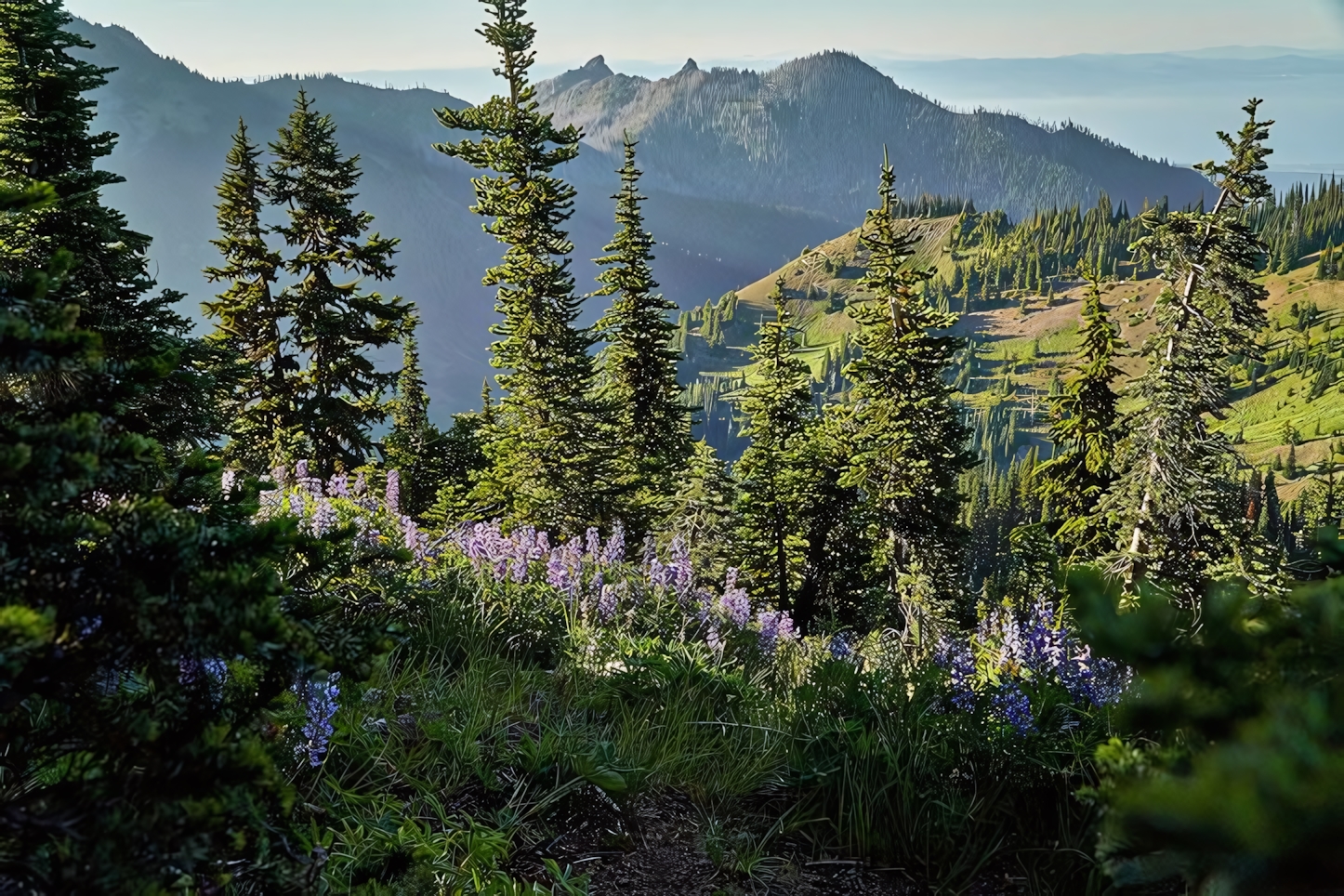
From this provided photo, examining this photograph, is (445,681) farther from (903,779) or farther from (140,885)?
(140,885)

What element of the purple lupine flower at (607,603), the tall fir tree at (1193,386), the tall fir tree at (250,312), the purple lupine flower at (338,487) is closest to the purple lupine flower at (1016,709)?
the purple lupine flower at (607,603)

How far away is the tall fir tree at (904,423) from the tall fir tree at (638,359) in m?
7.65

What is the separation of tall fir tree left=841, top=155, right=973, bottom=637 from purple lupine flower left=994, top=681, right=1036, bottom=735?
2537 centimetres

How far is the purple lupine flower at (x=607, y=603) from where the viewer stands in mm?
5875

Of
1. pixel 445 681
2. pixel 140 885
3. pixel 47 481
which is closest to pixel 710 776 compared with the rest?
pixel 445 681

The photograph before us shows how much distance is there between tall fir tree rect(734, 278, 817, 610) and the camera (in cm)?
3158

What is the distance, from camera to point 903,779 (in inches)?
144

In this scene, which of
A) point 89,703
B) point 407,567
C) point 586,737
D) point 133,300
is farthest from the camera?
point 133,300

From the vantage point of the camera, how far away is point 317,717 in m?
3.11

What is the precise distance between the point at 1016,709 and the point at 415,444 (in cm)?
4378

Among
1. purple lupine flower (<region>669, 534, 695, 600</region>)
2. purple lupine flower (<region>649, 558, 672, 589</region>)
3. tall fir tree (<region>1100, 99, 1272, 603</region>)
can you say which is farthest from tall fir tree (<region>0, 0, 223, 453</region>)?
tall fir tree (<region>1100, 99, 1272, 603</region>)

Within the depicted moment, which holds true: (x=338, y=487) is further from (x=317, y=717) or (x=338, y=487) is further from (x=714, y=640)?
(x=317, y=717)

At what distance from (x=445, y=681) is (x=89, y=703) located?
3.08 m

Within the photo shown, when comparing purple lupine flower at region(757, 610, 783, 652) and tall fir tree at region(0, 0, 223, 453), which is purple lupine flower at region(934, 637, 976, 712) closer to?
purple lupine flower at region(757, 610, 783, 652)
